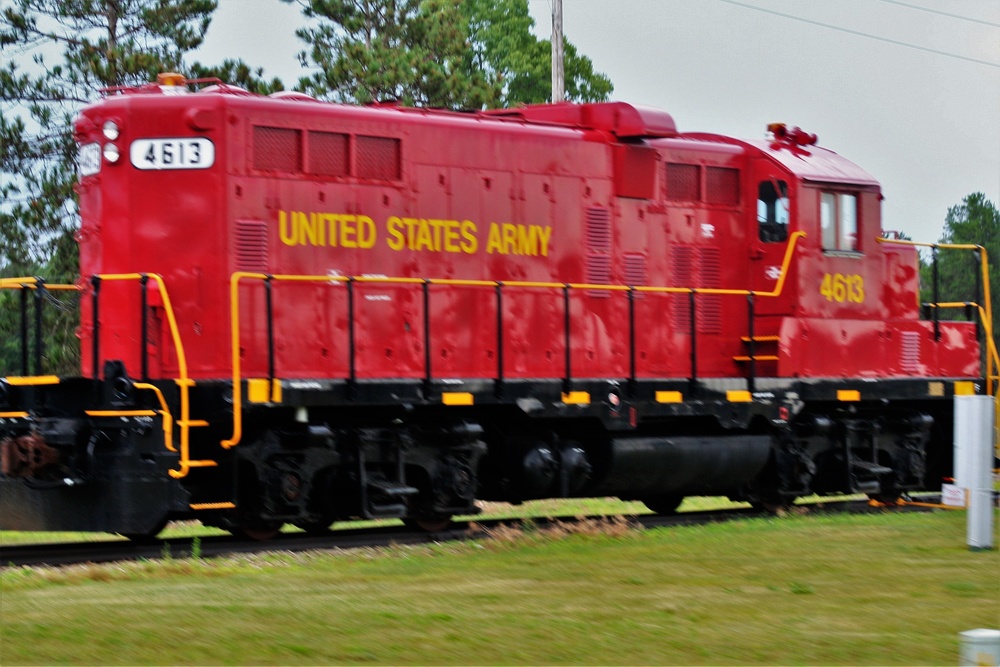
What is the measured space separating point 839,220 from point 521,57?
37.8m

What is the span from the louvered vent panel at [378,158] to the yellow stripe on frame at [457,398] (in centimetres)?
219

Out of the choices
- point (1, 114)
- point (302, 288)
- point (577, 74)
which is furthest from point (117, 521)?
point (577, 74)

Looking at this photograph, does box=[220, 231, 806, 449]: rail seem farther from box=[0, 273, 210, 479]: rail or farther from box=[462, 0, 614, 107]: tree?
box=[462, 0, 614, 107]: tree

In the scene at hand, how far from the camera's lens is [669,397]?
50.0ft

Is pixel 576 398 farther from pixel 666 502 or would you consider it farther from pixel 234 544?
pixel 234 544

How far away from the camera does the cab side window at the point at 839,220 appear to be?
54.3 ft

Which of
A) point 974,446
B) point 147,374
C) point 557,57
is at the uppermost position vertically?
point 557,57

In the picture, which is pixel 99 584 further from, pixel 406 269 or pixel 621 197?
pixel 621 197

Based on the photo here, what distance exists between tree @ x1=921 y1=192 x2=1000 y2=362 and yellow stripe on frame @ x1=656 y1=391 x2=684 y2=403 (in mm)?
64948

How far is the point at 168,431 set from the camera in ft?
39.1

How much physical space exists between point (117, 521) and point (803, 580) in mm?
5556

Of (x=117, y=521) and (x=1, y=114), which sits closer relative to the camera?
(x=117, y=521)

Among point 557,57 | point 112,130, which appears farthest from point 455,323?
point 557,57

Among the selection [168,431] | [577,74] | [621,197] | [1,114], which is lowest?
[168,431]
